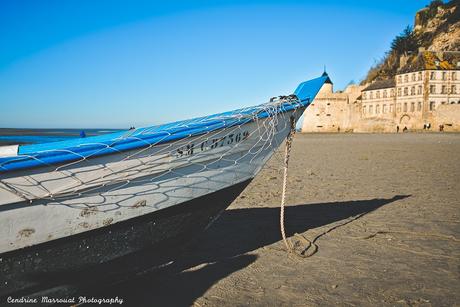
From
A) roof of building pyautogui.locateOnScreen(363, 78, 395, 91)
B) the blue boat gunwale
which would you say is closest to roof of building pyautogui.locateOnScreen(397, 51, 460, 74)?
roof of building pyautogui.locateOnScreen(363, 78, 395, 91)

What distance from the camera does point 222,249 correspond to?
13.4 ft

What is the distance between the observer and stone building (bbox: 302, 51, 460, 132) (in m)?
40.0

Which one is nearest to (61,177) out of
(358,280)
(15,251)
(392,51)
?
(15,251)

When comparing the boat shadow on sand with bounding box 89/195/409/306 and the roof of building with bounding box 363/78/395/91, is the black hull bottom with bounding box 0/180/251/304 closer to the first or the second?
the boat shadow on sand with bounding box 89/195/409/306

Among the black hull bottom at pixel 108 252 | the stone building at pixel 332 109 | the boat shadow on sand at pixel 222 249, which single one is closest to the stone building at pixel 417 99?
the stone building at pixel 332 109

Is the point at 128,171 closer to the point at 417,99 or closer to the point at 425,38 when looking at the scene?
the point at 417,99

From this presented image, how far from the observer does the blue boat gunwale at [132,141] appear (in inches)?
94.4

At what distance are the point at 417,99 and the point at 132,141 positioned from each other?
47407 millimetres

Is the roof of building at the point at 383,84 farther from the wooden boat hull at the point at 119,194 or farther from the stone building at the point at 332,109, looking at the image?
the wooden boat hull at the point at 119,194

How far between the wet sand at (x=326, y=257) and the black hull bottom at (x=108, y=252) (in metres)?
0.33

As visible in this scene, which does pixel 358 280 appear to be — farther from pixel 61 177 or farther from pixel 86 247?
pixel 61 177

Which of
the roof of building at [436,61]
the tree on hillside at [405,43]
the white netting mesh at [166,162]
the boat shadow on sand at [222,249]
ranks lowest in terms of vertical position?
the boat shadow on sand at [222,249]

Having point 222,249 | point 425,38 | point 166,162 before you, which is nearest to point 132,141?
point 166,162

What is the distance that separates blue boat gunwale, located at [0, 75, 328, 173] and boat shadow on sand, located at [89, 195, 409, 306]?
1.37 m
